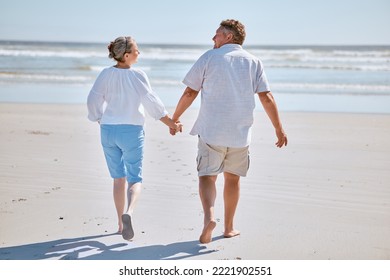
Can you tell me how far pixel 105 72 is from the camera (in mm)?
4109

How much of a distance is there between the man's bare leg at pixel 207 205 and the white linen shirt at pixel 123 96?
0.64m

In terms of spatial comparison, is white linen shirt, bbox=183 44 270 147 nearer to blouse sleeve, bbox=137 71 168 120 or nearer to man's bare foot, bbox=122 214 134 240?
blouse sleeve, bbox=137 71 168 120

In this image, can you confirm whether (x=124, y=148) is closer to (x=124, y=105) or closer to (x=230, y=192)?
(x=124, y=105)

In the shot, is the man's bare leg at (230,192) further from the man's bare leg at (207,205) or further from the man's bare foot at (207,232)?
the man's bare foot at (207,232)

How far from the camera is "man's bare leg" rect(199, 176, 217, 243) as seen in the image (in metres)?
4.06

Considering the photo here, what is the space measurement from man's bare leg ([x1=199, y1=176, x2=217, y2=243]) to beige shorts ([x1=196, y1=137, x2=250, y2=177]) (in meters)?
0.07

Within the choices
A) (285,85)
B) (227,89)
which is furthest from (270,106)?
(285,85)

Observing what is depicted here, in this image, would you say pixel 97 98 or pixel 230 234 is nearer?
pixel 97 98

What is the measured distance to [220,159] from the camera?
13.6 feet

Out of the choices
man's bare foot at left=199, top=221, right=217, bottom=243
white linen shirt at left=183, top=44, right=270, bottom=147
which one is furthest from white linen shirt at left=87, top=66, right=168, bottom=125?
man's bare foot at left=199, top=221, right=217, bottom=243

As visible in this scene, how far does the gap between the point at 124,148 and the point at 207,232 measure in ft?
2.86
